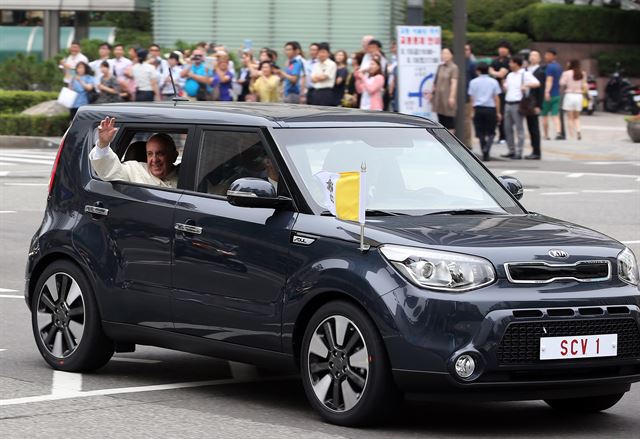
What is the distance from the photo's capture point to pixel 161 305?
8.12m

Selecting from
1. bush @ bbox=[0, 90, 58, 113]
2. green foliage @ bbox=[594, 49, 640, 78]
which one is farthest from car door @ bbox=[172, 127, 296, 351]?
green foliage @ bbox=[594, 49, 640, 78]

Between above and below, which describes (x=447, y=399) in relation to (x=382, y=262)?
below

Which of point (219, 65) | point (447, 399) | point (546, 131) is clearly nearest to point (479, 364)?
point (447, 399)

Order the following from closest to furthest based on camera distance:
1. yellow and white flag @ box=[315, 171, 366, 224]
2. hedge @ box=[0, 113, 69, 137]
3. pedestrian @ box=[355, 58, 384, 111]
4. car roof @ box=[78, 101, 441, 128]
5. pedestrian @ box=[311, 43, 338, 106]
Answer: yellow and white flag @ box=[315, 171, 366, 224]
car roof @ box=[78, 101, 441, 128]
pedestrian @ box=[355, 58, 384, 111]
pedestrian @ box=[311, 43, 338, 106]
hedge @ box=[0, 113, 69, 137]

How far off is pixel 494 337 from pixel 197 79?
847 inches

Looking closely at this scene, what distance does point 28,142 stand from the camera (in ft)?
97.1

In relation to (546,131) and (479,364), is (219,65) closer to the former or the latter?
(546,131)

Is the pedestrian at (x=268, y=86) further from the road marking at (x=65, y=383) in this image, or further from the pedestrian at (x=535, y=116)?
the road marking at (x=65, y=383)

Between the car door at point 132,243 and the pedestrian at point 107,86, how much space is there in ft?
64.2

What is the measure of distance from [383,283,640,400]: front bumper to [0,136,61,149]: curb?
23309mm

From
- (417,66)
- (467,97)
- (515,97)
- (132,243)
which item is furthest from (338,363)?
(467,97)

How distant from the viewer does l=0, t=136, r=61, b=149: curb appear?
29.5m

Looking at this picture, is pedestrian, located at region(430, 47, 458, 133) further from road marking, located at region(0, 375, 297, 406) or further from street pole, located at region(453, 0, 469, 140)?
road marking, located at region(0, 375, 297, 406)

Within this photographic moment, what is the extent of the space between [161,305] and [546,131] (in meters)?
25.6
